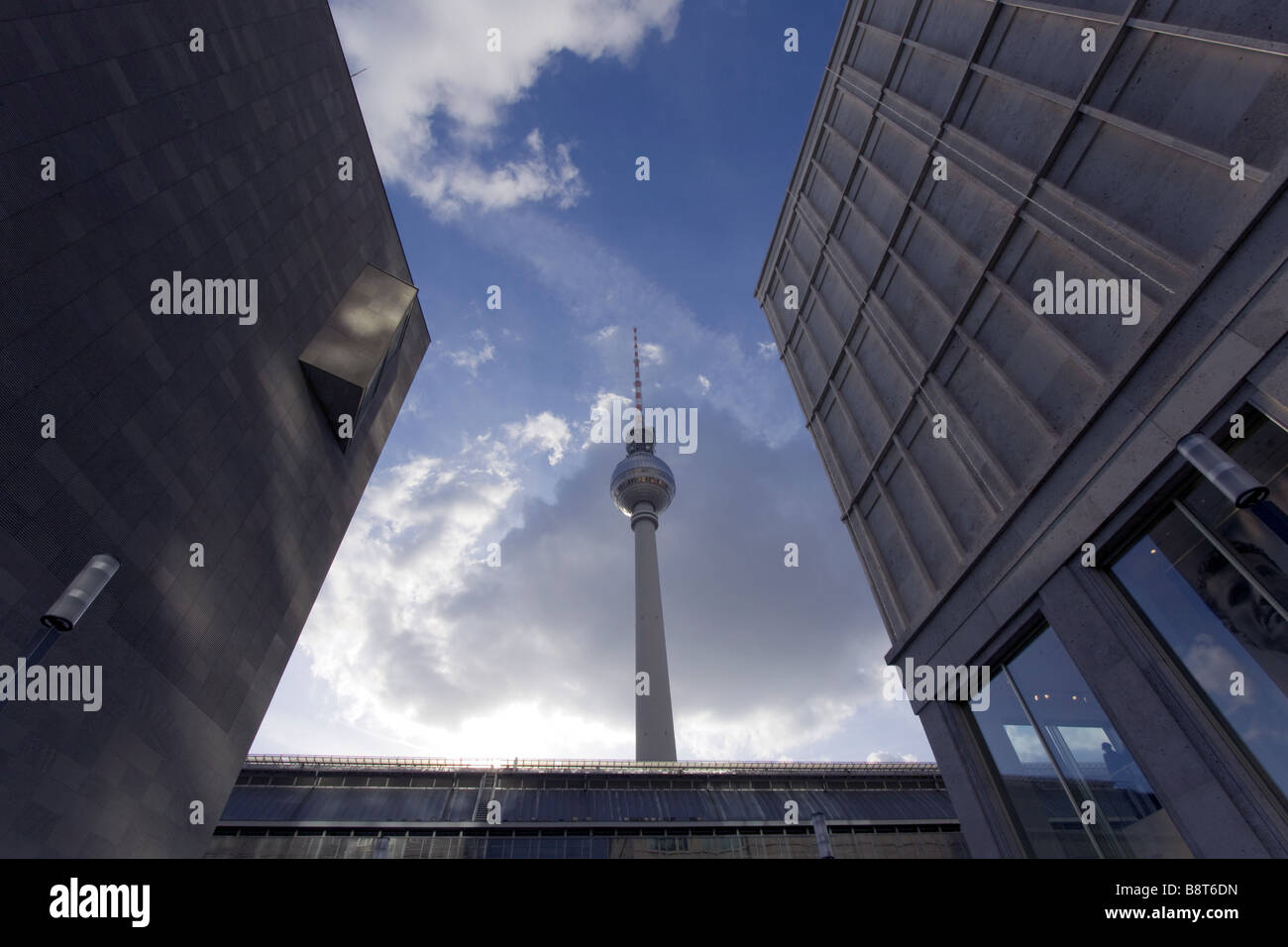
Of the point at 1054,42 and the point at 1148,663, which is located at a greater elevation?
the point at 1054,42

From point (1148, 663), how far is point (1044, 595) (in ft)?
7.09

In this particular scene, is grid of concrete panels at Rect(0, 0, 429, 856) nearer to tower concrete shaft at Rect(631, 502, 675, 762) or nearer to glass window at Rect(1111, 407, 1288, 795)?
glass window at Rect(1111, 407, 1288, 795)

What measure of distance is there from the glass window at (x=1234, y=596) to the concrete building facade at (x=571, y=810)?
109 feet

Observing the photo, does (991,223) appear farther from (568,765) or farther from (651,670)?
(651,670)

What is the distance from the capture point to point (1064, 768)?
504 inches

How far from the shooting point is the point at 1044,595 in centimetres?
1295

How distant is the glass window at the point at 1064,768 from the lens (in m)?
11.3

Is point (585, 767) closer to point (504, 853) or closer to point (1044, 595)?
point (504, 853)

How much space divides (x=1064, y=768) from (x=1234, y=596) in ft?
15.8

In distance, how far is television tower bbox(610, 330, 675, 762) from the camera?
235 ft

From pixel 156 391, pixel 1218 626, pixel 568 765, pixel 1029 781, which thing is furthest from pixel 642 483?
pixel 1218 626

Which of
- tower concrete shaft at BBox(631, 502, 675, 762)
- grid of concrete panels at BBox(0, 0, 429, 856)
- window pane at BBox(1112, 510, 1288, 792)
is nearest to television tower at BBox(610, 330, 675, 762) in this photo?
tower concrete shaft at BBox(631, 502, 675, 762)

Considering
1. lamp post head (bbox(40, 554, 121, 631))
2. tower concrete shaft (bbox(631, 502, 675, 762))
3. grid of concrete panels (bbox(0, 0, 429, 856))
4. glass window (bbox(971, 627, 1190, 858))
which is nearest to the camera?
lamp post head (bbox(40, 554, 121, 631))
